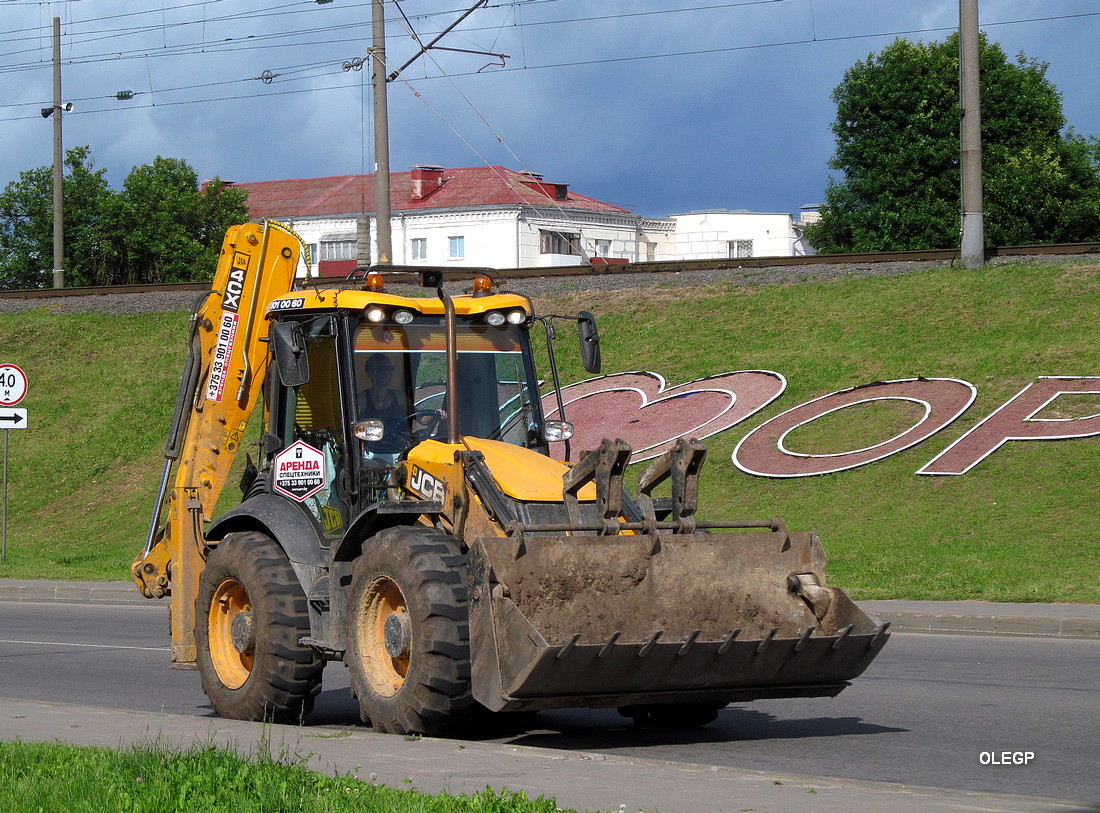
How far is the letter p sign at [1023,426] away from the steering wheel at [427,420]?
574 inches

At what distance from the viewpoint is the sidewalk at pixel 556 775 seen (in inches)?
261

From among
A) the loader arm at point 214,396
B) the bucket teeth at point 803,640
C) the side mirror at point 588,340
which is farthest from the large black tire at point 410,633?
the loader arm at point 214,396

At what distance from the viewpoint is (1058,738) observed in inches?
355

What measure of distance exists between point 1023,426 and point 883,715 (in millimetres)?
14292

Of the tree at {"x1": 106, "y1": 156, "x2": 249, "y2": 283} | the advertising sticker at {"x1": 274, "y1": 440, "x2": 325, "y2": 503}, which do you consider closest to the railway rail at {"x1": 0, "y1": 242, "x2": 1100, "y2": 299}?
Result: the advertising sticker at {"x1": 274, "y1": 440, "x2": 325, "y2": 503}

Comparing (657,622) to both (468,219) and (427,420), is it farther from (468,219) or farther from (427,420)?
(468,219)

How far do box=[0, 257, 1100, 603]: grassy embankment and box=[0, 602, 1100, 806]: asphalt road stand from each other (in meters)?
4.32

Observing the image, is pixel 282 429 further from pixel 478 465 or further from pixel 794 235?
pixel 794 235

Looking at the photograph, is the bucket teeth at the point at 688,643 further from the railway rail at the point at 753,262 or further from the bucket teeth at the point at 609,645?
the railway rail at the point at 753,262

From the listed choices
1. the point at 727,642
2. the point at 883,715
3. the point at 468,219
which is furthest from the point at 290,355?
the point at 468,219

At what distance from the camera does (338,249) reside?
281 ft

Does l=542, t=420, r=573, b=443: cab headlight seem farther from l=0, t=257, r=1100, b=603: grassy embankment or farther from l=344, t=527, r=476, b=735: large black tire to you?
l=0, t=257, r=1100, b=603: grassy embankment

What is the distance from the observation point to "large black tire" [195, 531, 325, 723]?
968cm

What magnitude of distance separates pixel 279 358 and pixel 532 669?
119 inches
